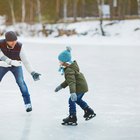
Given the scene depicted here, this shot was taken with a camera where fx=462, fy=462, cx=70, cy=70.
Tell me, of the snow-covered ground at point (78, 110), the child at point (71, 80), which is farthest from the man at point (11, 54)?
the child at point (71, 80)

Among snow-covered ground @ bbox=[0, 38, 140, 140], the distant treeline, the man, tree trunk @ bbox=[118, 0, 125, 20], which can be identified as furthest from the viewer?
the distant treeline

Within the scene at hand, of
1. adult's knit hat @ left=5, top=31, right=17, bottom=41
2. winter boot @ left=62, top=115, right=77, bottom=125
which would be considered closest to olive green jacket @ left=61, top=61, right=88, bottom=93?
winter boot @ left=62, top=115, right=77, bottom=125

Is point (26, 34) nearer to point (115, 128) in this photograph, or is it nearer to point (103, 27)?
point (103, 27)

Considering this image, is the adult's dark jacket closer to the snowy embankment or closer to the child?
the child

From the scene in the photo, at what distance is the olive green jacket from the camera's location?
19.0 feet

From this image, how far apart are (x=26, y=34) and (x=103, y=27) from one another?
766cm

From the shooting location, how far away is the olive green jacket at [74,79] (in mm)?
5789

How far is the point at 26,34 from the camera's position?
40406mm

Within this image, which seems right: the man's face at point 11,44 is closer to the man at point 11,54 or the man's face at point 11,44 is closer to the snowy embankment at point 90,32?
the man at point 11,54

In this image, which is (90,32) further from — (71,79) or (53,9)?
(71,79)

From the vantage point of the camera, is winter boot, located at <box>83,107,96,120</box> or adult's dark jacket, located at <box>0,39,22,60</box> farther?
adult's dark jacket, located at <box>0,39,22,60</box>

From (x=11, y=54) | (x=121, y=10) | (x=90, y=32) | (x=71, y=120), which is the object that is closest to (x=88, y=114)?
(x=71, y=120)

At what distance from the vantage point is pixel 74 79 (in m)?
5.83

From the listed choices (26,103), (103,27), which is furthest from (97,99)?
(103,27)
